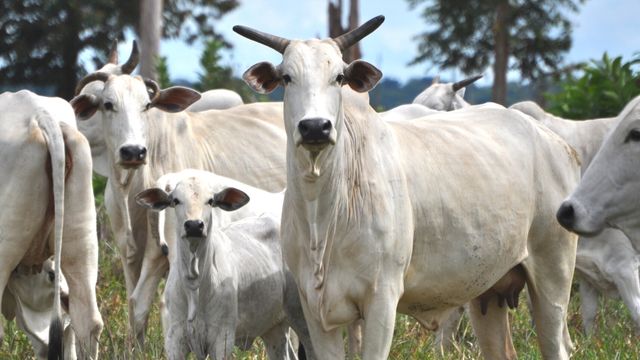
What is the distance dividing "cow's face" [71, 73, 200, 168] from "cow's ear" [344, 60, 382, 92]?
8.72ft

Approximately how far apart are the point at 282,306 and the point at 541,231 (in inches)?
60.4

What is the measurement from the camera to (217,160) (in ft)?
34.5

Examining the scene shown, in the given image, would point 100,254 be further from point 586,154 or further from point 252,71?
point 252,71

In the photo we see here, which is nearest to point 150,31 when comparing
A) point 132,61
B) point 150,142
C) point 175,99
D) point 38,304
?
point 132,61

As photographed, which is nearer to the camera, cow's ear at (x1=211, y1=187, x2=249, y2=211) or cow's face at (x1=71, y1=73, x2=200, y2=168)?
cow's ear at (x1=211, y1=187, x2=249, y2=211)

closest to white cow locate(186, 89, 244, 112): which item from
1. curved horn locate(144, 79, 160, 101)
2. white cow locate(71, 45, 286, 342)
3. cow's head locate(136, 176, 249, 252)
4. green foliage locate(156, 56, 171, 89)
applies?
white cow locate(71, 45, 286, 342)

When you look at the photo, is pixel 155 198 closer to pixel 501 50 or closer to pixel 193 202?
pixel 193 202

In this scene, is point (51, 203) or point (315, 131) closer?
point (315, 131)

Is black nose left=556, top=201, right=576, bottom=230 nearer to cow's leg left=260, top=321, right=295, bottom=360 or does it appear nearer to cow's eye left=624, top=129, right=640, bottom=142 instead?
cow's eye left=624, top=129, right=640, bottom=142

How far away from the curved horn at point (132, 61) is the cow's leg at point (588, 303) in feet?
12.6

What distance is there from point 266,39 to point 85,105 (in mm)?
3185

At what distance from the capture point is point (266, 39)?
269 inches

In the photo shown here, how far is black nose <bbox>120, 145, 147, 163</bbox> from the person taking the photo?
9.18 metres

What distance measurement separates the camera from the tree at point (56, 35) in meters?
33.2
